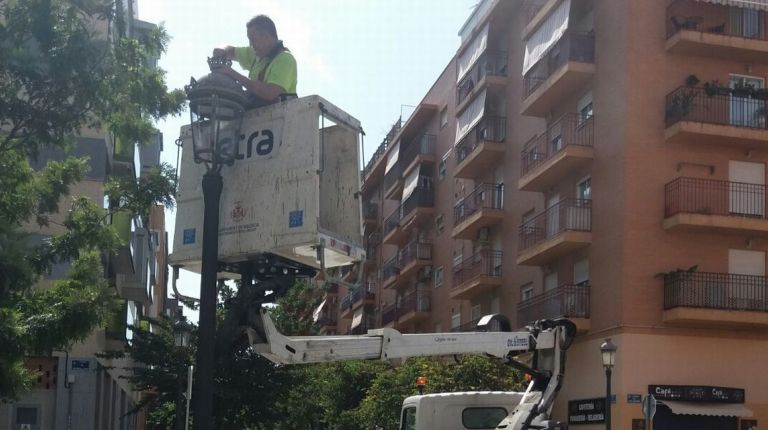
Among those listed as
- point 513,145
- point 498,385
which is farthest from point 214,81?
point 513,145

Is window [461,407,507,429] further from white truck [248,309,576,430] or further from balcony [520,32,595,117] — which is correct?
balcony [520,32,595,117]

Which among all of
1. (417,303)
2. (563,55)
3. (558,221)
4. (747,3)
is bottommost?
(417,303)

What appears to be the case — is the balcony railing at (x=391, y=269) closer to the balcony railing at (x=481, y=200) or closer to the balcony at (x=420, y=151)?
the balcony at (x=420, y=151)

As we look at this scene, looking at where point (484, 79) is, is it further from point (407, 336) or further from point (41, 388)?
point (407, 336)

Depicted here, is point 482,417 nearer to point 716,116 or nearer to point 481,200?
point 716,116

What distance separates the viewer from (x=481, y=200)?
42.3m

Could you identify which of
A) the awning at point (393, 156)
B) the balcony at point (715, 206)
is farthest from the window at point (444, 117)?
the balcony at point (715, 206)

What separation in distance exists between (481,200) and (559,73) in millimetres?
9556

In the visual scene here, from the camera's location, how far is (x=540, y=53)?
35.1 meters

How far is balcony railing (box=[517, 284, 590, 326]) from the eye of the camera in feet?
106

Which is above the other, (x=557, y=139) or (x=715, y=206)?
(x=557, y=139)

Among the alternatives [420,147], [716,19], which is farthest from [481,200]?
[716,19]

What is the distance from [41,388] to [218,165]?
2456 centimetres

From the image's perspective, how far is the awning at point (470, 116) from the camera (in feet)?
138
